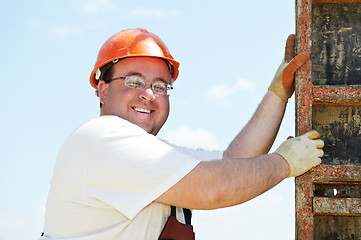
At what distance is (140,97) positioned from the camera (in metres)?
3.52

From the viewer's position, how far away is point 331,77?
3.33 meters

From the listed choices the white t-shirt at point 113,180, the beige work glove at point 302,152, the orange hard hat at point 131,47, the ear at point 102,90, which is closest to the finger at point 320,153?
the beige work glove at point 302,152

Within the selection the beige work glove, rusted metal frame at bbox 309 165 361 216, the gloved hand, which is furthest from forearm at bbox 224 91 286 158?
rusted metal frame at bbox 309 165 361 216

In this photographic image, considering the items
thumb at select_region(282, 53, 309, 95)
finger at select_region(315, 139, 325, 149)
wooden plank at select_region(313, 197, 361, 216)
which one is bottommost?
wooden plank at select_region(313, 197, 361, 216)

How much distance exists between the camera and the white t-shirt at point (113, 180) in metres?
2.62

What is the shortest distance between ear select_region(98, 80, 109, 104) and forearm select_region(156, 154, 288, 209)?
1.40 metres

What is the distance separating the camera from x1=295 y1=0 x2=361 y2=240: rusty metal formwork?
3021mm

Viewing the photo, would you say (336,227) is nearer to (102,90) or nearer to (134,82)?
(134,82)

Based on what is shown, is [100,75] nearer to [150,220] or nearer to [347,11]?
[150,220]

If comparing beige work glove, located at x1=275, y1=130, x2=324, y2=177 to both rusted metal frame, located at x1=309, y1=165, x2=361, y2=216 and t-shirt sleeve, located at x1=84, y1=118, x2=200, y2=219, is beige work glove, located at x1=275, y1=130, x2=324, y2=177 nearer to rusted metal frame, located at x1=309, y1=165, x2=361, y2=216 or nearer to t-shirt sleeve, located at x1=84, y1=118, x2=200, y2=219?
rusted metal frame, located at x1=309, y1=165, x2=361, y2=216

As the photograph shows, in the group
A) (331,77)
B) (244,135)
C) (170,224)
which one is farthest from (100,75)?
(331,77)

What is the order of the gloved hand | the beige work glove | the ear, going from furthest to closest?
the ear
the gloved hand
the beige work glove

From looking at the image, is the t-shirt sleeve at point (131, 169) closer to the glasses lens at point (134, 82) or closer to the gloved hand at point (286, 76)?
the glasses lens at point (134, 82)

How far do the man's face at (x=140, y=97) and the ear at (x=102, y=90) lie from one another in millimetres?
38
